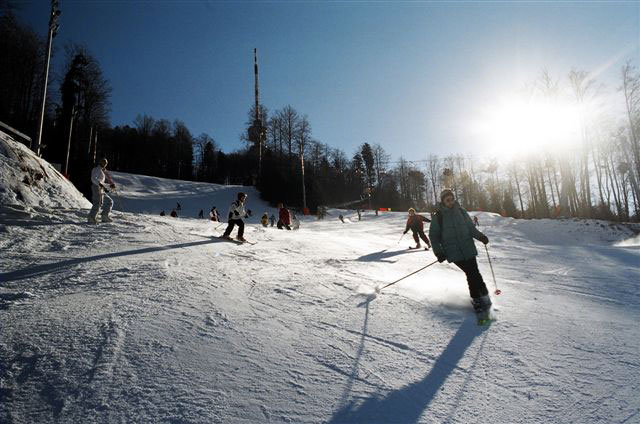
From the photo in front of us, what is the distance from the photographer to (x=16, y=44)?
3066 cm

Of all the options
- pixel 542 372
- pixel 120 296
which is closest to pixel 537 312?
pixel 542 372

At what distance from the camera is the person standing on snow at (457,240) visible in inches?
169

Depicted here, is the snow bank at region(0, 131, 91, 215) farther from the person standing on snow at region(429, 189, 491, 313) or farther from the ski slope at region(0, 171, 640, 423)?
the person standing on snow at region(429, 189, 491, 313)

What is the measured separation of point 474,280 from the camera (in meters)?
4.30

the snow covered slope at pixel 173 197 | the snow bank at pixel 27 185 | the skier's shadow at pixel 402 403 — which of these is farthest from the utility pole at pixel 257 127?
the skier's shadow at pixel 402 403

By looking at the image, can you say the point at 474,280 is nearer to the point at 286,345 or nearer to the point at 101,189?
the point at 286,345

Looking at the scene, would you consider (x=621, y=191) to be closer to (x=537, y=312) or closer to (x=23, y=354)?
(x=537, y=312)

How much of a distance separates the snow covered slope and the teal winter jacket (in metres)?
30.2

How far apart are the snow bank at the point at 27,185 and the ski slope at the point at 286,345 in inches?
104

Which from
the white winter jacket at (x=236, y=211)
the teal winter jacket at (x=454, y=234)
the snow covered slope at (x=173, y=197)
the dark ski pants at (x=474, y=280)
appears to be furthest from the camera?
the snow covered slope at (x=173, y=197)

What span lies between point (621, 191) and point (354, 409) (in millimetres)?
46945

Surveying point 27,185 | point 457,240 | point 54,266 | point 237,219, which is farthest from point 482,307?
point 27,185

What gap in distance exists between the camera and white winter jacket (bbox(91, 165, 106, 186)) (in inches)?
334

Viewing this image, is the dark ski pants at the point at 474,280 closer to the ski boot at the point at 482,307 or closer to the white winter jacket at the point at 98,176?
the ski boot at the point at 482,307
